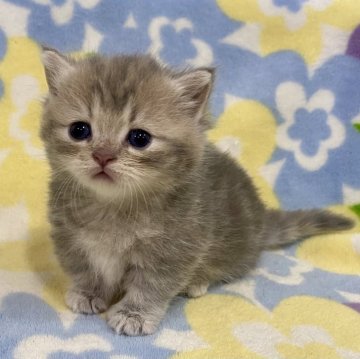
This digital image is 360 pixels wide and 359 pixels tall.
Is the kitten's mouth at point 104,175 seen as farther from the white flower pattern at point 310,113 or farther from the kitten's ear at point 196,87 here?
the white flower pattern at point 310,113

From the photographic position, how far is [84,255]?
132 centimetres

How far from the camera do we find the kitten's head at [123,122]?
1142 mm

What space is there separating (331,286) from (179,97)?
65cm

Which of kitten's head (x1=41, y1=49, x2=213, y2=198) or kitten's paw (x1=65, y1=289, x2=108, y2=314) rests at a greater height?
kitten's head (x1=41, y1=49, x2=213, y2=198)

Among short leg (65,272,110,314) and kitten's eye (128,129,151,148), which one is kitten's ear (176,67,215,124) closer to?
kitten's eye (128,129,151,148)

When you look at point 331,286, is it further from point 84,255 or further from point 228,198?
point 84,255

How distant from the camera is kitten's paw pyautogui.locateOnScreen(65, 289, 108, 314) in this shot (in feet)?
4.25

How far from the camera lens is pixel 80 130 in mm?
1176

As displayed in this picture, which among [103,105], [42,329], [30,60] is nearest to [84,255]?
[42,329]

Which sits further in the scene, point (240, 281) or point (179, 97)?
point (240, 281)

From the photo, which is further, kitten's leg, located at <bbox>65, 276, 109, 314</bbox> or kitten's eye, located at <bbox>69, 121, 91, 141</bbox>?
kitten's leg, located at <bbox>65, 276, 109, 314</bbox>

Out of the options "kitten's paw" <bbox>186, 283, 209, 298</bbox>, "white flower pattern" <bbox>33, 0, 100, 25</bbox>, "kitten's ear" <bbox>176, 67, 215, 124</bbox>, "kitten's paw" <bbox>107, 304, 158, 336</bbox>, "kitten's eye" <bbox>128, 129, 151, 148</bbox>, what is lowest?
"kitten's paw" <bbox>186, 283, 209, 298</bbox>

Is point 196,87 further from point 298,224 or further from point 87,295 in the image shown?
point 298,224

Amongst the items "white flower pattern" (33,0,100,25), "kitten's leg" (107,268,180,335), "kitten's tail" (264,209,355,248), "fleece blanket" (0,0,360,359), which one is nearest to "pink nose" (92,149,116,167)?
"kitten's leg" (107,268,180,335)
